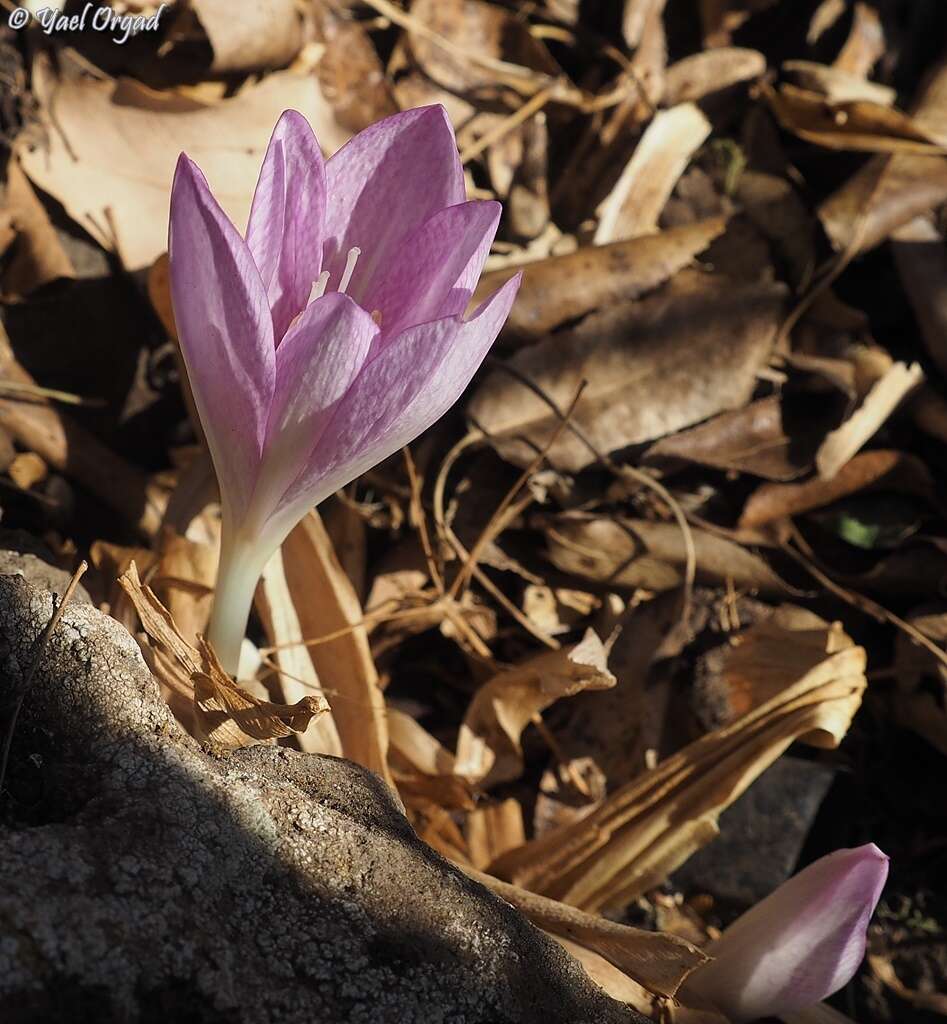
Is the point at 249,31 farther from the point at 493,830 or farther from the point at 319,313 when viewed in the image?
the point at 493,830

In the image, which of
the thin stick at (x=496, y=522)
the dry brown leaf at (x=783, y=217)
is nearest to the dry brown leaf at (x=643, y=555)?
the thin stick at (x=496, y=522)

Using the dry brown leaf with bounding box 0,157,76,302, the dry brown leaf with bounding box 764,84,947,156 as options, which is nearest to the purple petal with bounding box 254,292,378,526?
the dry brown leaf with bounding box 0,157,76,302

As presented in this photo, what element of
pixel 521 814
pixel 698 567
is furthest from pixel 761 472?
pixel 521 814

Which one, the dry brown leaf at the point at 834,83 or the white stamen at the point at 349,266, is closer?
the white stamen at the point at 349,266

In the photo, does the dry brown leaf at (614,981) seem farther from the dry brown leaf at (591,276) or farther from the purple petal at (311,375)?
the dry brown leaf at (591,276)

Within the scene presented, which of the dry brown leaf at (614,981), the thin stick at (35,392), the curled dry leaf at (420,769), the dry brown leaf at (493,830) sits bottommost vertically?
Answer: the dry brown leaf at (493,830)
